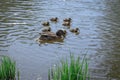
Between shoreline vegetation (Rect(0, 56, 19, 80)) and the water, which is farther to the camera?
the water

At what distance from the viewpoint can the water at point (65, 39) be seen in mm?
10109

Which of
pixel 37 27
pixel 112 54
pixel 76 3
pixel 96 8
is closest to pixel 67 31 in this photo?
pixel 37 27

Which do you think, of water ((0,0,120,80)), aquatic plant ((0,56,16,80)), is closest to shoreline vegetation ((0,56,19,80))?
aquatic plant ((0,56,16,80))

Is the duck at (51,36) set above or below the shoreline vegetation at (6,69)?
below

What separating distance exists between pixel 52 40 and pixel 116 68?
421 centimetres

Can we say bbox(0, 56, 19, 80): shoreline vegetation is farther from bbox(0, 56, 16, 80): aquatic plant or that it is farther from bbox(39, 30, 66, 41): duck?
bbox(39, 30, 66, 41): duck

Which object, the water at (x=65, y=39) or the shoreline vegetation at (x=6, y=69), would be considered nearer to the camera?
the shoreline vegetation at (x=6, y=69)

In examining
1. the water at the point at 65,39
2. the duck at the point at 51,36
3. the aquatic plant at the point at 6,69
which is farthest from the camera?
the duck at the point at 51,36

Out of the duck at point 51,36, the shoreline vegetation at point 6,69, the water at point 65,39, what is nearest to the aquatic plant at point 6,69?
the shoreline vegetation at point 6,69

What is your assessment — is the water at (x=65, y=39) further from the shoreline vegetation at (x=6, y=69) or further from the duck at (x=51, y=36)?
the shoreline vegetation at (x=6, y=69)

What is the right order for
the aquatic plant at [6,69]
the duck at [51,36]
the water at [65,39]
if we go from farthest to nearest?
the duck at [51,36], the water at [65,39], the aquatic plant at [6,69]

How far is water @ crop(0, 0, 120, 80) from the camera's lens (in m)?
10.1

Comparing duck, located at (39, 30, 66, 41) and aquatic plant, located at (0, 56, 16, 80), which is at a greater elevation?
aquatic plant, located at (0, 56, 16, 80)

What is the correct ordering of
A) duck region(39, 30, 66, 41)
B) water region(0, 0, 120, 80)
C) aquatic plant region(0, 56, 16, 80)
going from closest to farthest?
aquatic plant region(0, 56, 16, 80)
water region(0, 0, 120, 80)
duck region(39, 30, 66, 41)
